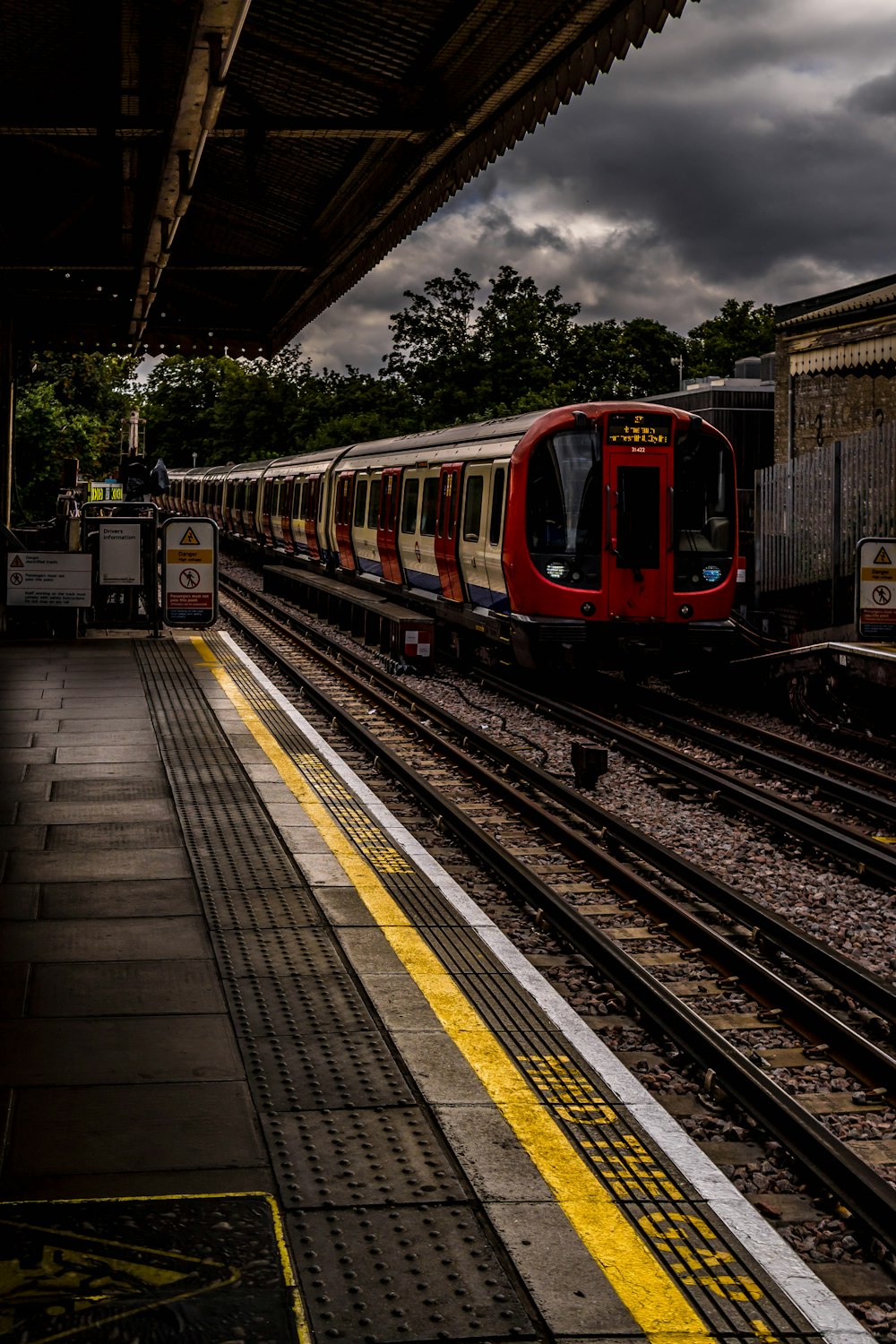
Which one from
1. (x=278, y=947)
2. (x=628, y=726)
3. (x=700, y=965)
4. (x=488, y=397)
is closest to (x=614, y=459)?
(x=628, y=726)

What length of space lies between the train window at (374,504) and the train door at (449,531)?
423 centimetres

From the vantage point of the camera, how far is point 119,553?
15.6m

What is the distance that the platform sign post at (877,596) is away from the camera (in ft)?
41.3

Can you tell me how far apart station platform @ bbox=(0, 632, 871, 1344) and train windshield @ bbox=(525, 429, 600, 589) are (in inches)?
290

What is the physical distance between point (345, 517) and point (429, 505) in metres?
6.44

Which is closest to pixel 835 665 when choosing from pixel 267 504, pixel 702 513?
pixel 702 513

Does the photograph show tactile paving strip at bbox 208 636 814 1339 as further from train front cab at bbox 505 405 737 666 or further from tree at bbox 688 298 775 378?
tree at bbox 688 298 775 378

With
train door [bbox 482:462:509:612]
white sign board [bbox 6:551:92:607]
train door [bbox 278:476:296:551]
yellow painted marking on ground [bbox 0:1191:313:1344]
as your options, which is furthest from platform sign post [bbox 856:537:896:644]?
train door [bbox 278:476:296:551]

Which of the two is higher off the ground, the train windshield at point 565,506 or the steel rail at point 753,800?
the train windshield at point 565,506

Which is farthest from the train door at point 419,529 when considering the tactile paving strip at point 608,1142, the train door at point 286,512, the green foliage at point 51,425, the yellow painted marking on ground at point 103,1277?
the yellow painted marking on ground at point 103,1277

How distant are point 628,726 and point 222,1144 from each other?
10.3m

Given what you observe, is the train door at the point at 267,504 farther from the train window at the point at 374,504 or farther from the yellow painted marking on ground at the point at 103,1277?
the yellow painted marking on ground at the point at 103,1277

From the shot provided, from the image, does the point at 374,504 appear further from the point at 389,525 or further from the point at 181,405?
the point at 181,405

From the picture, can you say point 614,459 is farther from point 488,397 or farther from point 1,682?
point 488,397
